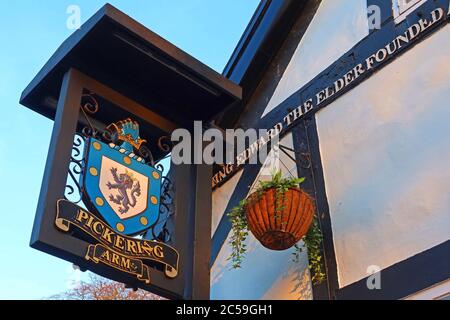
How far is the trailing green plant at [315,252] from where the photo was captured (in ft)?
13.2

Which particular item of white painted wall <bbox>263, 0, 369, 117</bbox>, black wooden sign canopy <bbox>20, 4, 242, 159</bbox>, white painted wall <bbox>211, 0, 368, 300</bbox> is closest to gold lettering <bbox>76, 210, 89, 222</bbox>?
black wooden sign canopy <bbox>20, 4, 242, 159</bbox>

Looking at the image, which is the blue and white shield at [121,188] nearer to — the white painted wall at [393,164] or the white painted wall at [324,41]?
the white painted wall at [393,164]

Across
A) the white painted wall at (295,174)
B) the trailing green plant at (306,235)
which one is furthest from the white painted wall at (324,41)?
the trailing green plant at (306,235)

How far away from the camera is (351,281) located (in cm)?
387

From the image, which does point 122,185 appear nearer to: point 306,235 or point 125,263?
point 125,263

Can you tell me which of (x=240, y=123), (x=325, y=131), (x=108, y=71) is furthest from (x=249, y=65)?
(x=108, y=71)

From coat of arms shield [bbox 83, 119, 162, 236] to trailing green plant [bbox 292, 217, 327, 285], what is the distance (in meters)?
1.00

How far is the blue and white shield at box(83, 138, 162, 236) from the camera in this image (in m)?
3.40

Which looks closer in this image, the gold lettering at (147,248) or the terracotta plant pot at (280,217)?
the gold lettering at (147,248)

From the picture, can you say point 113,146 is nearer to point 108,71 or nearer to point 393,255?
point 108,71

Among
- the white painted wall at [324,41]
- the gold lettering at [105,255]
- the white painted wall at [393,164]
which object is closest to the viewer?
the gold lettering at [105,255]

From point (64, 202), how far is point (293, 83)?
252 centimetres

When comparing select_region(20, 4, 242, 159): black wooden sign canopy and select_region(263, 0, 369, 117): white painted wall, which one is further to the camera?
select_region(263, 0, 369, 117): white painted wall

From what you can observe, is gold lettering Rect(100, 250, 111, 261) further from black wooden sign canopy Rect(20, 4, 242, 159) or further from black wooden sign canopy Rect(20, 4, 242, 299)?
black wooden sign canopy Rect(20, 4, 242, 159)
